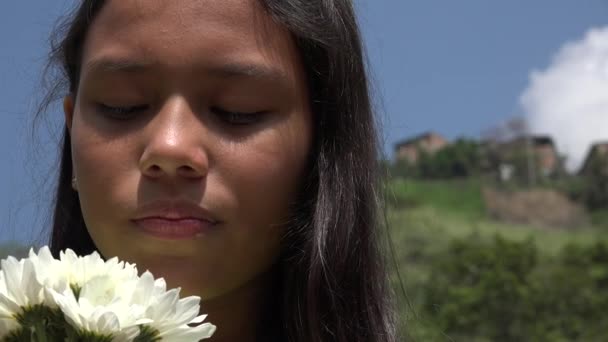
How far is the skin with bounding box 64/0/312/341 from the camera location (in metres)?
1.25

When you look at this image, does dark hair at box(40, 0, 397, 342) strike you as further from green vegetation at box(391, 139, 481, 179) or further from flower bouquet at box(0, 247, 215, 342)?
green vegetation at box(391, 139, 481, 179)

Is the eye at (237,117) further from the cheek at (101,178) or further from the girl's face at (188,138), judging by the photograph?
the cheek at (101,178)

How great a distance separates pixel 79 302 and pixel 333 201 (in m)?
0.65

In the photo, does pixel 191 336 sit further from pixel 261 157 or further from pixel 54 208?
pixel 54 208

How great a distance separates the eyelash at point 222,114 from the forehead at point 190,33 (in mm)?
72

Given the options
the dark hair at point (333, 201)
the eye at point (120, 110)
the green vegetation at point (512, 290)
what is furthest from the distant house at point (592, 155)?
the eye at point (120, 110)

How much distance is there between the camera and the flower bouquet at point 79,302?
2.98 feet

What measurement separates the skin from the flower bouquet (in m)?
0.30

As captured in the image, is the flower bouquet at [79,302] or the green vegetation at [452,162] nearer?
the flower bouquet at [79,302]

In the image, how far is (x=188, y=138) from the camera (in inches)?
48.8

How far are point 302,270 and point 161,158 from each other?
0.37m

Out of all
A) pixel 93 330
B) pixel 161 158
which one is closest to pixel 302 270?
pixel 161 158

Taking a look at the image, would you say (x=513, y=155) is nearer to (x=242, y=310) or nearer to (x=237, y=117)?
(x=242, y=310)

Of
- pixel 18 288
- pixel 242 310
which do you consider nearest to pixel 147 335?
pixel 18 288
